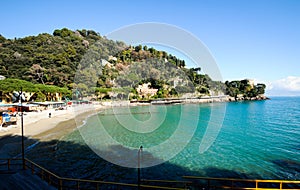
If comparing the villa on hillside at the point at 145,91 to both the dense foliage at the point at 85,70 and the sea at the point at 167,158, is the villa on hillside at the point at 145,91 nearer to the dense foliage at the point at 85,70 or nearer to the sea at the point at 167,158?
the dense foliage at the point at 85,70

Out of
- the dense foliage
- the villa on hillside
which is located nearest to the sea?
the dense foliage

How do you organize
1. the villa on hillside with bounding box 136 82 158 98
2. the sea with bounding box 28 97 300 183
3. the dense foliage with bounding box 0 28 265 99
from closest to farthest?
the sea with bounding box 28 97 300 183 < the dense foliage with bounding box 0 28 265 99 < the villa on hillside with bounding box 136 82 158 98

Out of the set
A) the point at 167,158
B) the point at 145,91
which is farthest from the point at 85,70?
the point at 167,158

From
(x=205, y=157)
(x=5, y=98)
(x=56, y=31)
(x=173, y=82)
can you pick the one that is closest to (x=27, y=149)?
(x=205, y=157)

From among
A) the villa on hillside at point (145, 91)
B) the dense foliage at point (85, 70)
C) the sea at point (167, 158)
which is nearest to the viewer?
the sea at point (167, 158)

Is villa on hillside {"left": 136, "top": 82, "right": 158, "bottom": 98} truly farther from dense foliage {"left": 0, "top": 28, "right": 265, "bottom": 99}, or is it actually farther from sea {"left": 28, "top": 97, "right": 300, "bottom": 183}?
sea {"left": 28, "top": 97, "right": 300, "bottom": 183}

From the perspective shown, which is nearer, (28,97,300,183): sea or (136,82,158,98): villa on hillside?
(28,97,300,183): sea

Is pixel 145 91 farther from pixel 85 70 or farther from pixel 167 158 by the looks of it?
pixel 167 158

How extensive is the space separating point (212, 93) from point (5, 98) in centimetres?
9800

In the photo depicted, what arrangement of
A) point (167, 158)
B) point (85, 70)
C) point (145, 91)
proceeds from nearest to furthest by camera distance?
point (167, 158), point (85, 70), point (145, 91)

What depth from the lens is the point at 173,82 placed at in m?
94.8

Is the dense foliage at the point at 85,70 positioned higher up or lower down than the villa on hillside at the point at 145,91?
higher up

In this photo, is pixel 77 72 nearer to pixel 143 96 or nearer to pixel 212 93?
pixel 143 96

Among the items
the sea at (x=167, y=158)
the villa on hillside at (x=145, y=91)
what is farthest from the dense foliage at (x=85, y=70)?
the sea at (x=167, y=158)
